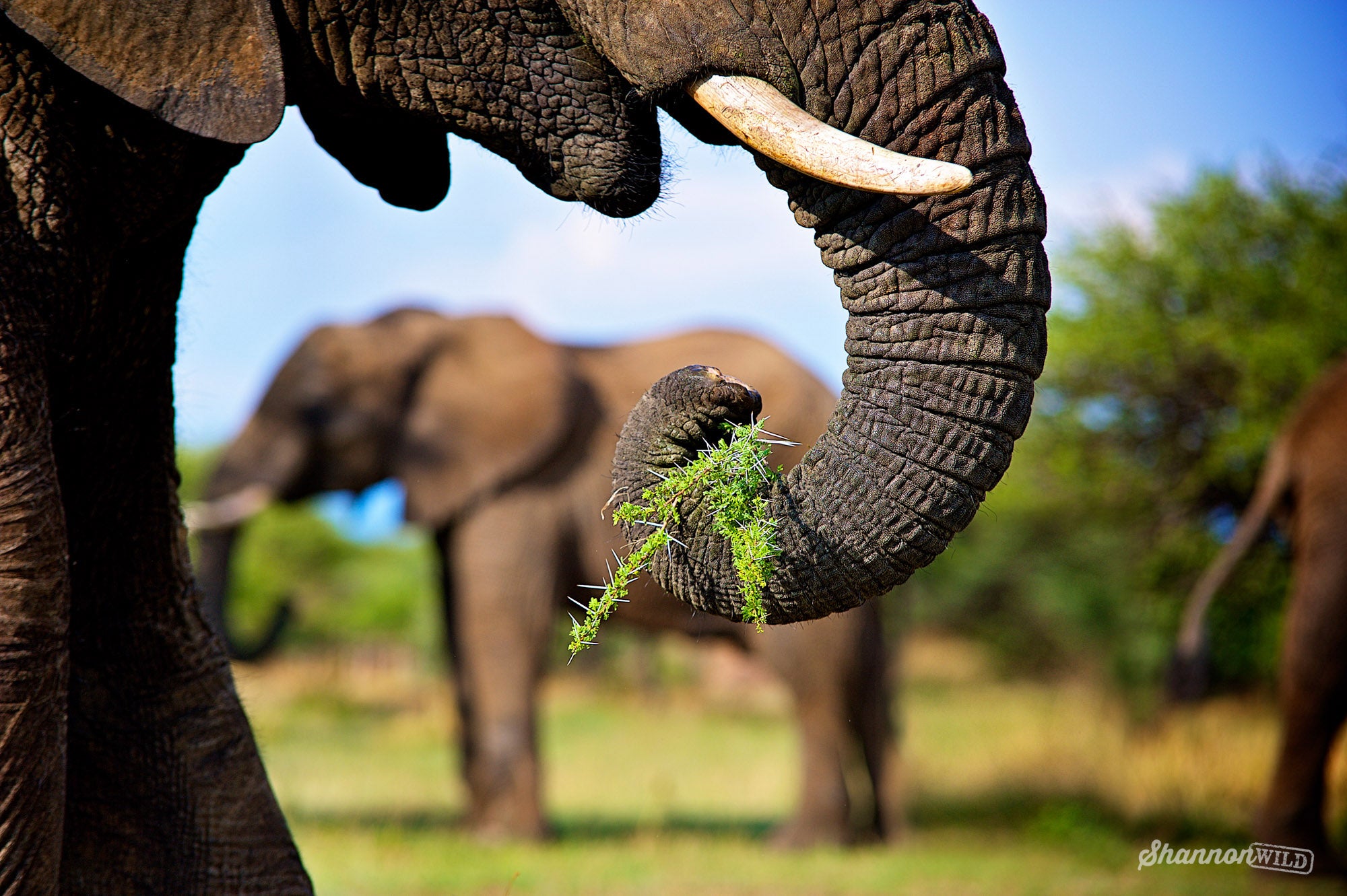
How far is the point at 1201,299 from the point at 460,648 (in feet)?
28.0

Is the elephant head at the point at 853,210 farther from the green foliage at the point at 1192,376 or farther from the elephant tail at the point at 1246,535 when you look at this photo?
the green foliage at the point at 1192,376

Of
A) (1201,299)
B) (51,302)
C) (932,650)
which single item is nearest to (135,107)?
(51,302)

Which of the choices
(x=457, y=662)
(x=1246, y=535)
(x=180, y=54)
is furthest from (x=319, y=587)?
(x=180, y=54)

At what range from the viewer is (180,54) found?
2.22 meters

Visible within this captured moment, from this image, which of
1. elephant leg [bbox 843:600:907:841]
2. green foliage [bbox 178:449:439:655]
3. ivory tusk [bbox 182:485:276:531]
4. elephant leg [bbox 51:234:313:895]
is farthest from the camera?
green foliage [bbox 178:449:439:655]

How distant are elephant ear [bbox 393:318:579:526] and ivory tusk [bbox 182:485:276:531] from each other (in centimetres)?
92

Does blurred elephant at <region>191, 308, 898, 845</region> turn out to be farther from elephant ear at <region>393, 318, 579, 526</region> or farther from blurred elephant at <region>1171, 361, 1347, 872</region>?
blurred elephant at <region>1171, 361, 1347, 872</region>

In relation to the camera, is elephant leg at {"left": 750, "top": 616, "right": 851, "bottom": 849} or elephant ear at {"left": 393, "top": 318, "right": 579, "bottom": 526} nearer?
elephant leg at {"left": 750, "top": 616, "right": 851, "bottom": 849}

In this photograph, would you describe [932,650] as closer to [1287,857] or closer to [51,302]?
[1287,857]

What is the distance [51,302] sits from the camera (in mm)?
2312

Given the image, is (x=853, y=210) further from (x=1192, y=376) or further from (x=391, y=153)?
(x=1192, y=376)

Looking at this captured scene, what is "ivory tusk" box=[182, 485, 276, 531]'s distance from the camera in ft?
29.4

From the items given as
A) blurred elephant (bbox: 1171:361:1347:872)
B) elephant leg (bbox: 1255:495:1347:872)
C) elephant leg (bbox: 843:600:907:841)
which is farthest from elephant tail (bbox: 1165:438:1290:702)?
elephant leg (bbox: 843:600:907:841)

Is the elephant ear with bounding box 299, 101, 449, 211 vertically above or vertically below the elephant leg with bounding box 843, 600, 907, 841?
above
